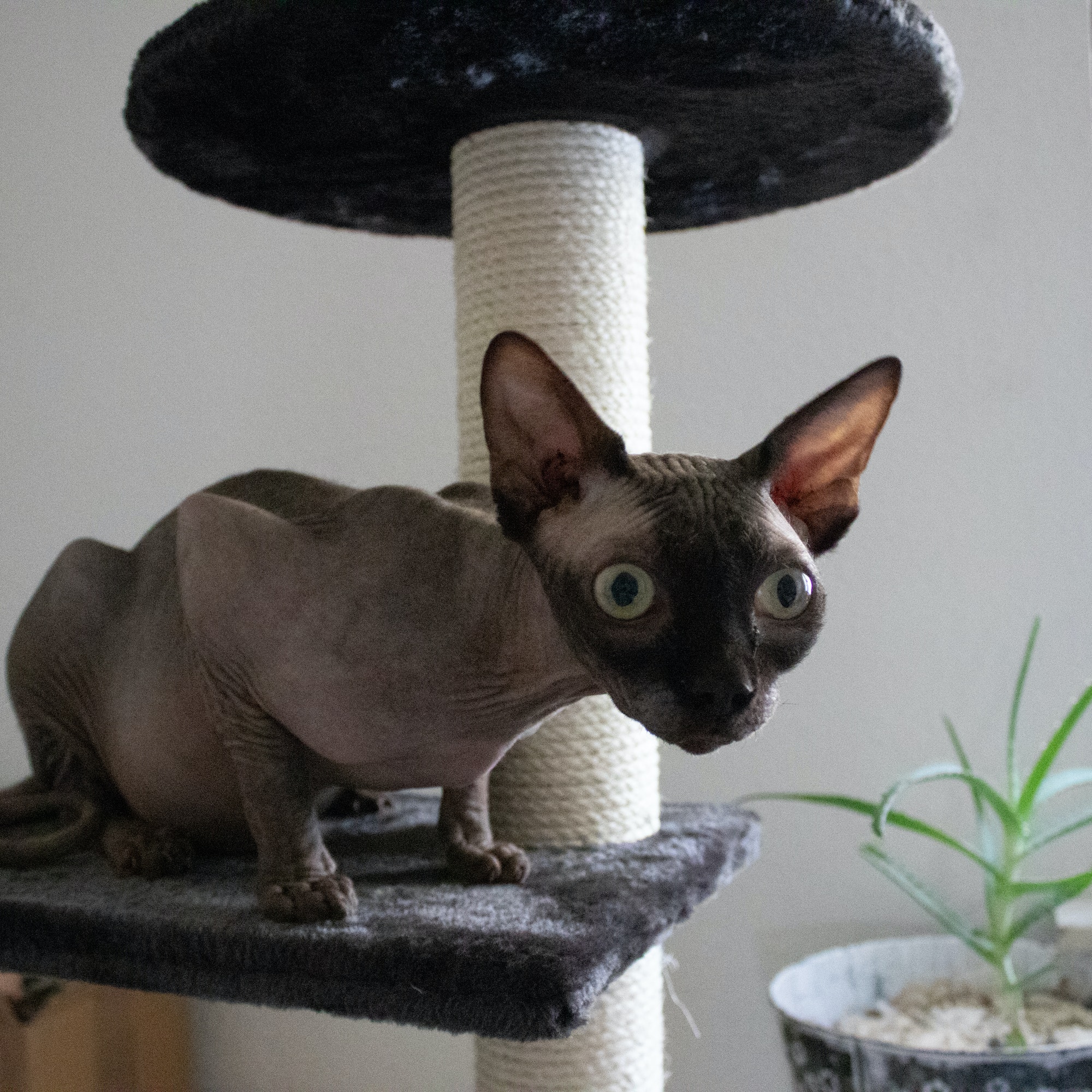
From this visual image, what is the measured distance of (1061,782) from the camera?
135cm

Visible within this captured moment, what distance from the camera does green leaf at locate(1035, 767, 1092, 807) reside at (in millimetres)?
1338

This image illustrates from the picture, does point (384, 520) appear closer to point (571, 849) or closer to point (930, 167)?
point (571, 849)

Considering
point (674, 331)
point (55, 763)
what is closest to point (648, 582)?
point (55, 763)

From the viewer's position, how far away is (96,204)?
1915 millimetres

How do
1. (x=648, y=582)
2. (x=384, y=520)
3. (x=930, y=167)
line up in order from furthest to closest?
(x=930, y=167) → (x=384, y=520) → (x=648, y=582)

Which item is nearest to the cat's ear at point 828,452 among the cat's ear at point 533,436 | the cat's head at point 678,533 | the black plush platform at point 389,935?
the cat's head at point 678,533

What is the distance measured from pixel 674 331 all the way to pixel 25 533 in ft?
3.67

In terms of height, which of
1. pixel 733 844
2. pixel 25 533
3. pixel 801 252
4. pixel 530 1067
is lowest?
pixel 530 1067

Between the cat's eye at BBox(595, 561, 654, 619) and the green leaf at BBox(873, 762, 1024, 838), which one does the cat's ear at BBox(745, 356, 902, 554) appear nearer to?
the cat's eye at BBox(595, 561, 654, 619)

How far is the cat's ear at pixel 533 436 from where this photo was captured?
0.69 m

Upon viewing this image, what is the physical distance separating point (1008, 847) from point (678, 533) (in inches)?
38.3

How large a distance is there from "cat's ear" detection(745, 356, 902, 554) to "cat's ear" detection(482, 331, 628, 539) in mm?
106

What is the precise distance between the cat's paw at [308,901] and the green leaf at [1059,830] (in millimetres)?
873

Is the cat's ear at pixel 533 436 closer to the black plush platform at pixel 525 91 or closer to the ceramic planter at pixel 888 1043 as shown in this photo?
the black plush platform at pixel 525 91
